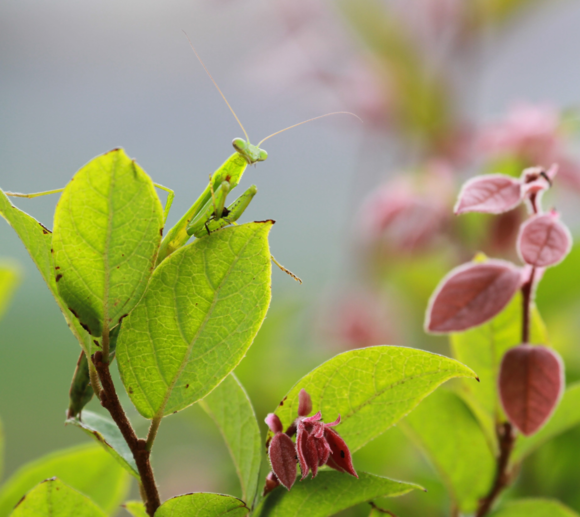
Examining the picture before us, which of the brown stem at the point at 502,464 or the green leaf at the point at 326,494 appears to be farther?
the brown stem at the point at 502,464

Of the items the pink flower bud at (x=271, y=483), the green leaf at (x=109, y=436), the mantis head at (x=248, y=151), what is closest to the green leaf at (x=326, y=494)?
the pink flower bud at (x=271, y=483)

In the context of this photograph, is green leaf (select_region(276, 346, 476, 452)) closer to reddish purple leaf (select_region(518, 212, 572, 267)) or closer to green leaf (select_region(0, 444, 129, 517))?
reddish purple leaf (select_region(518, 212, 572, 267))

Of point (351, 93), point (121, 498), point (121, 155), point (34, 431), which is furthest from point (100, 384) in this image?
point (34, 431)

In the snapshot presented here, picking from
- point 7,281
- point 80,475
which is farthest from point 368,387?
point 7,281

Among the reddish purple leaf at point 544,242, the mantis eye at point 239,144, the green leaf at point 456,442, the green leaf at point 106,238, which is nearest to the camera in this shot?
the green leaf at point 106,238

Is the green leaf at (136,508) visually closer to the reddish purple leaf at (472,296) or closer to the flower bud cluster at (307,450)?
the flower bud cluster at (307,450)
